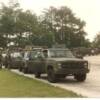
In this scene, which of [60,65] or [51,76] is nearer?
[60,65]

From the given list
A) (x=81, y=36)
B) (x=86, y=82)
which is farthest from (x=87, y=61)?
(x=81, y=36)

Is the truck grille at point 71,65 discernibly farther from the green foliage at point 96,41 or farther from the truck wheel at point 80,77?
the green foliage at point 96,41

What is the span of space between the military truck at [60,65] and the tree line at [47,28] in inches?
157

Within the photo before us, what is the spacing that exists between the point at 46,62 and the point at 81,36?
6935 mm

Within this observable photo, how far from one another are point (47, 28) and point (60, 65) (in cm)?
568

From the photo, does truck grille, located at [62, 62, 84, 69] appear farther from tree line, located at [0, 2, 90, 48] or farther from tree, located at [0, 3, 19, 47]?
tree line, located at [0, 2, 90, 48]

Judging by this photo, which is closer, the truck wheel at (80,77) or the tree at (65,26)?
the tree at (65,26)

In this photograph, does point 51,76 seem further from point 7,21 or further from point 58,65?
point 7,21

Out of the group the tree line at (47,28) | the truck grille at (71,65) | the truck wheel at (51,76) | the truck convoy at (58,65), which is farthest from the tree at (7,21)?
the truck wheel at (51,76)

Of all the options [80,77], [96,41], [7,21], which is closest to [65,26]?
[96,41]

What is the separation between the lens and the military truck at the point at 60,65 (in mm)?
20188

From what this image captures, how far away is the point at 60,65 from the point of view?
2017 cm

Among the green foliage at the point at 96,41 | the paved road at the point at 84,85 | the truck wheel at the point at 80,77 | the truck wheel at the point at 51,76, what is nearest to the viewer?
the green foliage at the point at 96,41

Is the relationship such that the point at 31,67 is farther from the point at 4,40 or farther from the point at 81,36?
the point at 81,36
